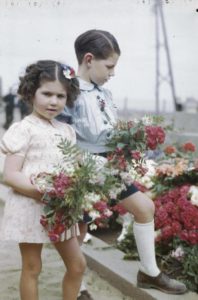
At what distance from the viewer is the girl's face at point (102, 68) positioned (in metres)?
2.94

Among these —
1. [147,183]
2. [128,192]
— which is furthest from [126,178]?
[147,183]

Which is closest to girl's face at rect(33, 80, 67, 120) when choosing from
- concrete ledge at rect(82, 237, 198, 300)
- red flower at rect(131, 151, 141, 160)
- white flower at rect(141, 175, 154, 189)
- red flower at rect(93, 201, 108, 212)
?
red flower at rect(131, 151, 141, 160)

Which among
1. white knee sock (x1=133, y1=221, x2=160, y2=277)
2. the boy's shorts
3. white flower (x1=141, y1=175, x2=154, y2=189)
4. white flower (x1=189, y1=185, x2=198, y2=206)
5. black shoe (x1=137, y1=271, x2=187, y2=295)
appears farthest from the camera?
white flower (x1=141, y1=175, x2=154, y2=189)

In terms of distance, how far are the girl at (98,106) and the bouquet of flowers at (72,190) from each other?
518mm

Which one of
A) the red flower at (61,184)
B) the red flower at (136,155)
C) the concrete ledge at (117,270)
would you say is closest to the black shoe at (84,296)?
the concrete ledge at (117,270)

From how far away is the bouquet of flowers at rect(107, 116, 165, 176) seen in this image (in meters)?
2.60

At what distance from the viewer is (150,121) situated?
9.00ft

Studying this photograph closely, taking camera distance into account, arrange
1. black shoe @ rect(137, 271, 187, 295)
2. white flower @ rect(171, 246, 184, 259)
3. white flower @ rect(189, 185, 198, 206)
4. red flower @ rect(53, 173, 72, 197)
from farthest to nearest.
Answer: white flower @ rect(189, 185, 198, 206), white flower @ rect(171, 246, 184, 259), black shoe @ rect(137, 271, 187, 295), red flower @ rect(53, 173, 72, 197)

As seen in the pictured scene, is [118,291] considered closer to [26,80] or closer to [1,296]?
[1,296]

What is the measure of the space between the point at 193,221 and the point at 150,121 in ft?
3.59

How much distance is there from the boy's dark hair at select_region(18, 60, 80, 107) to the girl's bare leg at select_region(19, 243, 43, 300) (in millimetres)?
699

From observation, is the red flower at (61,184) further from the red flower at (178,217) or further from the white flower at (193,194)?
the white flower at (193,194)

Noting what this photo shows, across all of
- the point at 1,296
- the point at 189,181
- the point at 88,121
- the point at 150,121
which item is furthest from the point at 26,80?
the point at 189,181

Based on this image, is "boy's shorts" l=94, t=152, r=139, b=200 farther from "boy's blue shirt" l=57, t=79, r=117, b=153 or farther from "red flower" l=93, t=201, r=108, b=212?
"red flower" l=93, t=201, r=108, b=212
